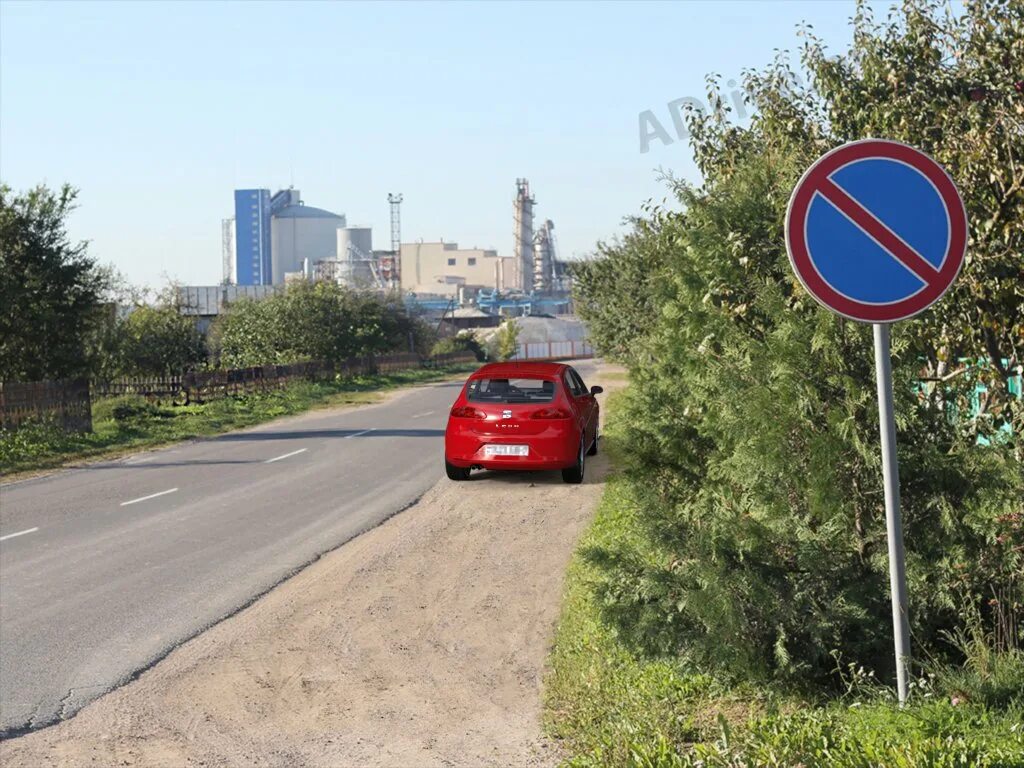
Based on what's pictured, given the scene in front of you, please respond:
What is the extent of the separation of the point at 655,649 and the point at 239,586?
5.49m

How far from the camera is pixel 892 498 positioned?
17.1 ft

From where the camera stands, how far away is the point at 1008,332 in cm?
779

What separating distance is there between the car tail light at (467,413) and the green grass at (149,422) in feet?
29.4

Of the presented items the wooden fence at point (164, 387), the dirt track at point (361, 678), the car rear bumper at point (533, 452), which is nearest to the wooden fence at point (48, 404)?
the wooden fence at point (164, 387)

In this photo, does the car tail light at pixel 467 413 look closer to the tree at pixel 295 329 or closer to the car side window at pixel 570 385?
the car side window at pixel 570 385

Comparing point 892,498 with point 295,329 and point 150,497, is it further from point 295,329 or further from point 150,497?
point 295,329

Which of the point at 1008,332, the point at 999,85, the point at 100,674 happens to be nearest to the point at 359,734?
the point at 100,674

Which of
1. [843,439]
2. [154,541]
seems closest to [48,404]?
[154,541]

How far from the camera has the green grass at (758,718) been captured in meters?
4.72

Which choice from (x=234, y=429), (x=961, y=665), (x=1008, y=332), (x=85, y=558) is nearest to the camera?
(x=961, y=665)

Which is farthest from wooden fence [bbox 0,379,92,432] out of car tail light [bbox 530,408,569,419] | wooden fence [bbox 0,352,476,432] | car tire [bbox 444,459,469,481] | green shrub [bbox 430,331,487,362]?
green shrub [bbox 430,331,487,362]

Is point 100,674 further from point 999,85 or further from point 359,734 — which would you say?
point 999,85

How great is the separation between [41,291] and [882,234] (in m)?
25.8

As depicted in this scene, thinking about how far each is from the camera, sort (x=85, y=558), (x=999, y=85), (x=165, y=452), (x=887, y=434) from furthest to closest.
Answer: (x=165, y=452) → (x=85, y=558) → (x=999, y=85) → (x=887, y=434)
